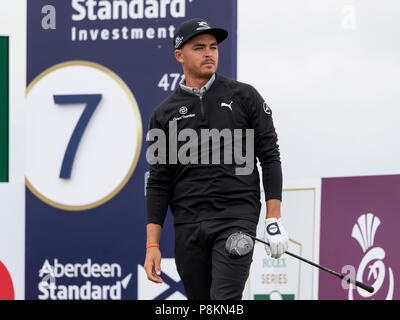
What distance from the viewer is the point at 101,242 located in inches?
195

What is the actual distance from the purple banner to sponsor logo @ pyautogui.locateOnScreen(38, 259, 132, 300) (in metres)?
1.32

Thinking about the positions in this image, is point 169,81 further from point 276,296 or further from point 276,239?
point 276,239

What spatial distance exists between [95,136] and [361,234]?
1.82m

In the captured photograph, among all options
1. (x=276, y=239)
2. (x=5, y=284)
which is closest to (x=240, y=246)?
(x=276, y=239)

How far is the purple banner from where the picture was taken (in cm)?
482

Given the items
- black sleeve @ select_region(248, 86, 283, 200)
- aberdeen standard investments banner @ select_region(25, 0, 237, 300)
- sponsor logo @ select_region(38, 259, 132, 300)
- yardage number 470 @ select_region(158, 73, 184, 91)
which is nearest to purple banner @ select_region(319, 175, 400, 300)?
aberdeen standard investments banner @ select_region(25, 0, 237, 300)

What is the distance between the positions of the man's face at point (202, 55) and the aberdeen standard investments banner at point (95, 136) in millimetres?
1427

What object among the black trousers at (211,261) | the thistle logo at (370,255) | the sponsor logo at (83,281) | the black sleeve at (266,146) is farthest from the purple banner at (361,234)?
the black trousers at (211,261)

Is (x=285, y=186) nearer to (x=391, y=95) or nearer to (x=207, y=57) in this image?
(x=391, y=95)

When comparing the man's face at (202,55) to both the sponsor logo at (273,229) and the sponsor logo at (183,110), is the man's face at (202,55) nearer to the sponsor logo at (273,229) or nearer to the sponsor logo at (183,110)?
the sponsor logo at (183,110)

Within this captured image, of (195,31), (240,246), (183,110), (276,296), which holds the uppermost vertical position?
(195,31)

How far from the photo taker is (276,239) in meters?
3.16

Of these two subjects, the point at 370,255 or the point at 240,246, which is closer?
the point at 240,246
